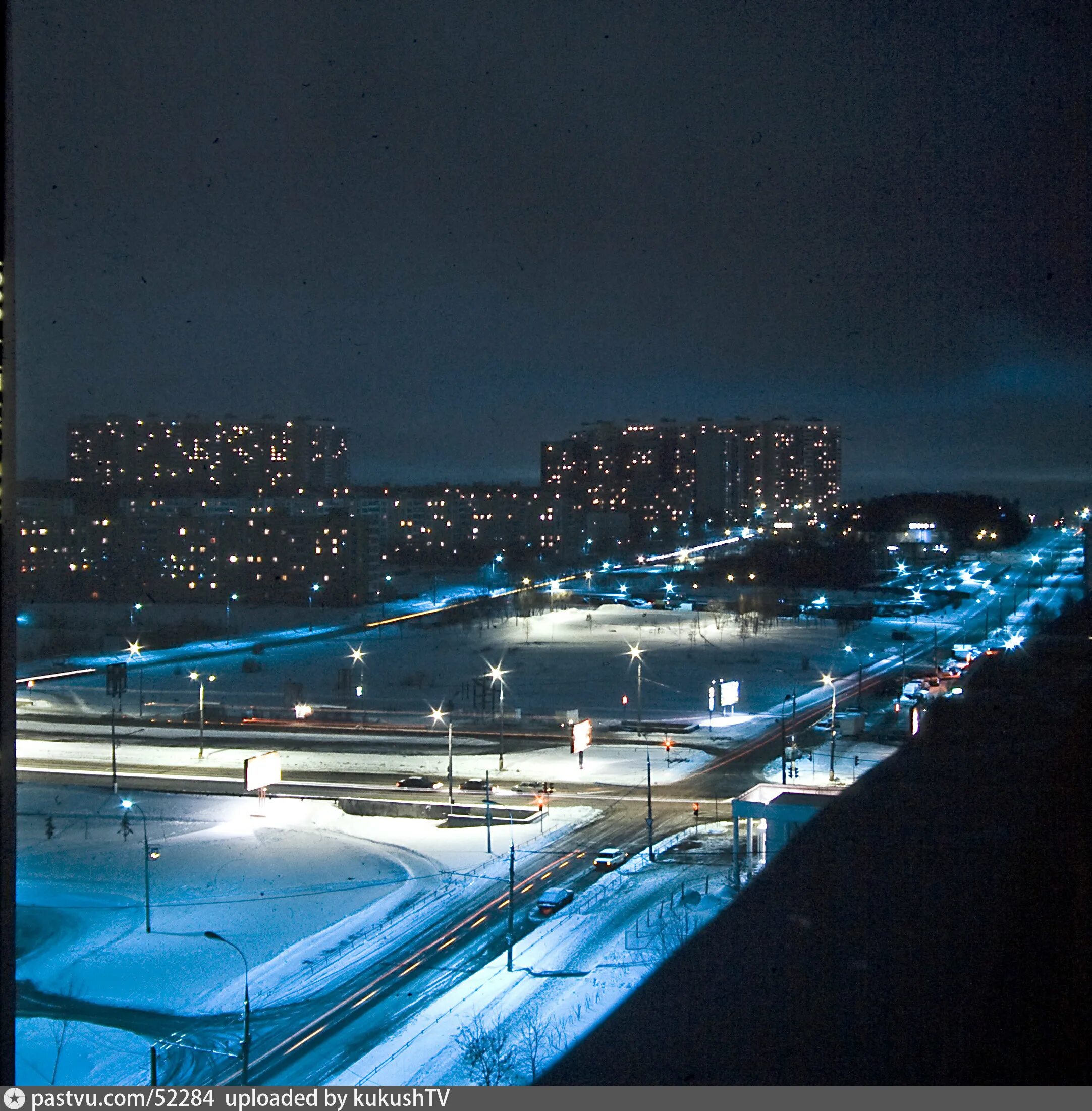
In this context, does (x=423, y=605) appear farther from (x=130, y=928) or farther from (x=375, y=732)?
(x=130, y=928)

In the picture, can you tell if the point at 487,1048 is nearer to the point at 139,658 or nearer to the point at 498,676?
the point at 498,676

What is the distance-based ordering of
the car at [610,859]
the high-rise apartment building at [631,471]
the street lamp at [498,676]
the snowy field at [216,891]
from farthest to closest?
1. the high-rise apartment building at [631,471]
2. the street lamp at [498,676]
3. the car at [610,859]
4. the snowy field at [216,891]

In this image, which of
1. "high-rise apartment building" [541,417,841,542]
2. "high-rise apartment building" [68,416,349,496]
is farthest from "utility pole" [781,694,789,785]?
"high-rise apartment building" [541,417,841,542]

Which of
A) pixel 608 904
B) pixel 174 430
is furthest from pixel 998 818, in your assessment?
pixel 174 430

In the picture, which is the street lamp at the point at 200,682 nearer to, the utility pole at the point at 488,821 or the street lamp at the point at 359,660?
the street lamp at the point at 359,660

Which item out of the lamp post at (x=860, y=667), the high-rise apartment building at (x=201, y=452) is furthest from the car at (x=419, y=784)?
the high-rise apartment building at (x=201, y=452)

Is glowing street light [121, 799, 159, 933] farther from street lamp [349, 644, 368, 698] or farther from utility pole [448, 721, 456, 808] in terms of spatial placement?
street lamp [349, 644, 368, 698]

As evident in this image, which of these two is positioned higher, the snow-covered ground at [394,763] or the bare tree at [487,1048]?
the bare tree at [487,1048]
